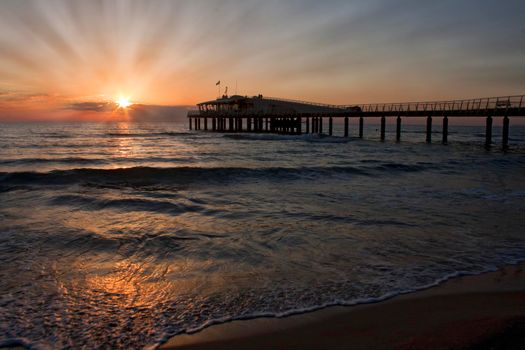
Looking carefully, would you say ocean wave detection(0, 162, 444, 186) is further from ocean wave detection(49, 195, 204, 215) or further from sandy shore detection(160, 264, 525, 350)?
sandy shore detection(160, 264, 525, 350)

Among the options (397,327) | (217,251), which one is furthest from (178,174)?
(397,327)

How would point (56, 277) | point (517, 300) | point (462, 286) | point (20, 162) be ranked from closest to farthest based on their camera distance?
1. point (517, 300)
2. point (462, 286)
3. point (56, 277)
4. point (20, 162)

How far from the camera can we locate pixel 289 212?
10.4m

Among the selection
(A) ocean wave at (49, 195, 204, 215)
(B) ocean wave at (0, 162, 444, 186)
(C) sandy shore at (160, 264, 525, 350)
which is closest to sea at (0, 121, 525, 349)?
(A) ocean wave at (49, 195, 204, 215)

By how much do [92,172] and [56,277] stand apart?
1498cm

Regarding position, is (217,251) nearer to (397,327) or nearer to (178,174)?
(397,327)

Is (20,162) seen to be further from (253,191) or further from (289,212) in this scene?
(289,212)

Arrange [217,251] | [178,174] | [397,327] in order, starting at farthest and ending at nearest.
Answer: [178,174] < [217,251] < [397,327]

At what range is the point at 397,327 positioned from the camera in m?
4.08

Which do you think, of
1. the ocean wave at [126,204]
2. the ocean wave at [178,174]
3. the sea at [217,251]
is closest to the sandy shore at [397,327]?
the sea at [217,251]

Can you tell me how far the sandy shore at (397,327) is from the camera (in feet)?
11.9

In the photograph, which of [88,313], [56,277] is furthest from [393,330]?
[56,277]

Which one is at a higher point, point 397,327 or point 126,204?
point 397,327

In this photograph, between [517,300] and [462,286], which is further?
[462,286]
